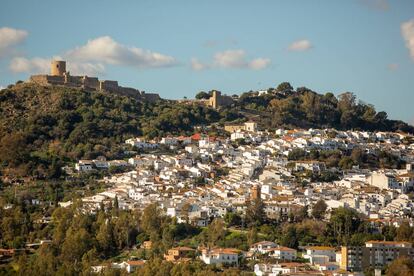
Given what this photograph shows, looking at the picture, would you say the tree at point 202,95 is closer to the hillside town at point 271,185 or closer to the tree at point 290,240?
the hillside town at point 271,185

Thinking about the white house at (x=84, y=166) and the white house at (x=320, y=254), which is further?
the white house at (x=84, y=166)

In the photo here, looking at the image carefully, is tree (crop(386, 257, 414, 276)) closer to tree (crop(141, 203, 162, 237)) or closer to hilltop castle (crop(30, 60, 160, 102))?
tree (crop(141, 203, 162, 237))

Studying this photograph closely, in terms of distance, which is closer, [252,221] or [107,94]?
[252,221]

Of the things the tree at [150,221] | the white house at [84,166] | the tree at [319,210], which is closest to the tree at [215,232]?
the tree at [150,221]

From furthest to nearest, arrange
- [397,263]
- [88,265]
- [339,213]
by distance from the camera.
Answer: [339,213]
[88,265]
[397,263]

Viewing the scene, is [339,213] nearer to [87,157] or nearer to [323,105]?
[87,157]

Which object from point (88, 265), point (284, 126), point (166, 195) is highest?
point (284, 126)

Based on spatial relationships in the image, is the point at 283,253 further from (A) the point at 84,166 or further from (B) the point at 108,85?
(B) the point at 108,85

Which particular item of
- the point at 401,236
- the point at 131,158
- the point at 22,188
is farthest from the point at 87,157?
the point at 401,236
